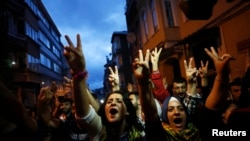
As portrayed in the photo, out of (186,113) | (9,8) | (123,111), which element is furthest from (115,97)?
(9,8)

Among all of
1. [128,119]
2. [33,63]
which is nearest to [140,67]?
[128,119]

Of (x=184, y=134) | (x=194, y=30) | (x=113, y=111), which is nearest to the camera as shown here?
(x=184, y=134)

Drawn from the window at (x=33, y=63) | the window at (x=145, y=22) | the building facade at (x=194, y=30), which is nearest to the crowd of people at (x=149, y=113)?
the building facade at (x=194, y=30)

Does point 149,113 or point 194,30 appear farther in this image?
point 194,30

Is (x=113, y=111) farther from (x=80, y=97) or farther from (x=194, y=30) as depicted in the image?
(x=194, y=30)

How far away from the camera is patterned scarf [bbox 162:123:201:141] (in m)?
3.24

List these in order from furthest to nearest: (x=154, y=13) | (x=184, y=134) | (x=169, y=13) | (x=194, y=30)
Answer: (x=154, y=13)
(x=169, y=13)
(x=194, y=30)
(x=184, y=134)

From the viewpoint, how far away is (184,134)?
10.8 feet

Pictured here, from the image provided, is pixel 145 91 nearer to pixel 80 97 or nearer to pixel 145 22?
pixel 80 97

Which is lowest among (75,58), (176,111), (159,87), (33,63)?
(176,111)

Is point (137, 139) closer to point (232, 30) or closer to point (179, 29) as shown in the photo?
point (232, 30)

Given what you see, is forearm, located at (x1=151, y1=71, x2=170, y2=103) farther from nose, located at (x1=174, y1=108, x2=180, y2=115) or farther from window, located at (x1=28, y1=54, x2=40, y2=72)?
window, located at (x1=28, y1=54, x2=40, y2=72)

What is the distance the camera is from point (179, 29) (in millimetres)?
14961

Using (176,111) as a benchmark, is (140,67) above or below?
above
